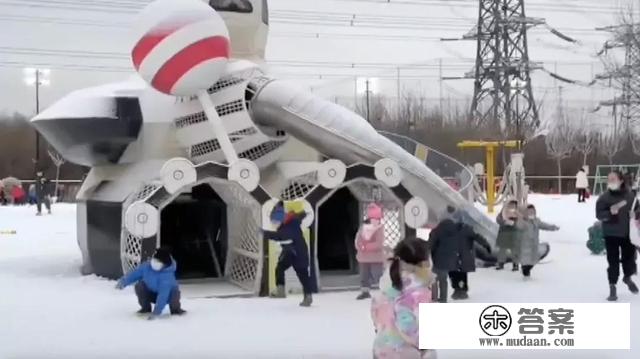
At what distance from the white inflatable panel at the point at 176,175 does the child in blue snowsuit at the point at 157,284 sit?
1542mm

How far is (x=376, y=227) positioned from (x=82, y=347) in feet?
15.0

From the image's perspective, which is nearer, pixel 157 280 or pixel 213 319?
pixel 213 319

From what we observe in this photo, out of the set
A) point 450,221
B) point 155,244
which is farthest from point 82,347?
point 450,221

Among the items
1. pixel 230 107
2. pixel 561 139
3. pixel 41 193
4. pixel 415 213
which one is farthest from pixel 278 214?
pixel 561 139

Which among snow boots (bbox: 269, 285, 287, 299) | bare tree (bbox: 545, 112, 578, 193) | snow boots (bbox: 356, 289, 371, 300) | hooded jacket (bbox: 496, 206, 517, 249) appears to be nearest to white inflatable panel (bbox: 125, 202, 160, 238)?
snow boots (bbox: 269, 285, 287, 299)

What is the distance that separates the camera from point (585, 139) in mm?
51188

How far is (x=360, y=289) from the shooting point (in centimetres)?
1158

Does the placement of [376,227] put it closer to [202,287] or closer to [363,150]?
[363,150]

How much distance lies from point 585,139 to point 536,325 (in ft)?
156

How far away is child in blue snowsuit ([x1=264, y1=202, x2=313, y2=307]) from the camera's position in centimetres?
1030

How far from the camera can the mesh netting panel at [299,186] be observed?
12.2 metres

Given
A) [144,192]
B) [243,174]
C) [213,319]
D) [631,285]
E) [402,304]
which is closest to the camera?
[402,304]

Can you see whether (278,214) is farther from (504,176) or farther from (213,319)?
(504,176)

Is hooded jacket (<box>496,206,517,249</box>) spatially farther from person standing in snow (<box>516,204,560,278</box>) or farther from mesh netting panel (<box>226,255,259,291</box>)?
mesh netting panel (<box>226,255,259,291</box>)
